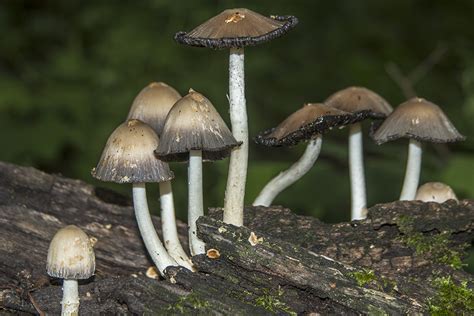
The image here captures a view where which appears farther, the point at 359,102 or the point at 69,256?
the point at 359,102

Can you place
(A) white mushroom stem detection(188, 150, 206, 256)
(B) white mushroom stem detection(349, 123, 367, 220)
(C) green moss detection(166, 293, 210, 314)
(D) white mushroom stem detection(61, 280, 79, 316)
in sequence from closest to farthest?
(C) green moss detection(166, 293, 210, 314)
(D) white mushroom stem detection(61, 280, 79, 316)
(A) white mushroom stem detection(188, 150, 206, 256)
(B) white mushroom stem detection(349, 123, 367, 220)

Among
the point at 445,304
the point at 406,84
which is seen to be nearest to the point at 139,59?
the point at 406,84

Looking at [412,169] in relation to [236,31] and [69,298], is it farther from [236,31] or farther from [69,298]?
[69,298]

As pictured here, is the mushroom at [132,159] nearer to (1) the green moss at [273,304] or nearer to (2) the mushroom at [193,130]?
(2) the mushroom at [193,130]

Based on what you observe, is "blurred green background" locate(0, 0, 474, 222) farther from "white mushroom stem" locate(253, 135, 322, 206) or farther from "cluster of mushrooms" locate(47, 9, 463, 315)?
"cluster of mushrooms" locate(47, 9, 463, 315)


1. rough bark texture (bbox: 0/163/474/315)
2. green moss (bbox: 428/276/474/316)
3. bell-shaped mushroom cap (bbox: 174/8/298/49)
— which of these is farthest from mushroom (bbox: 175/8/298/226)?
green moss (bbox: 428/276/474/316)

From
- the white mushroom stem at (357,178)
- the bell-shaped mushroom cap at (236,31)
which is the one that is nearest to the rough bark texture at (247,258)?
the white mushroom stem at (357,178)

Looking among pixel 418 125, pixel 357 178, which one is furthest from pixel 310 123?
pixel 357 178
